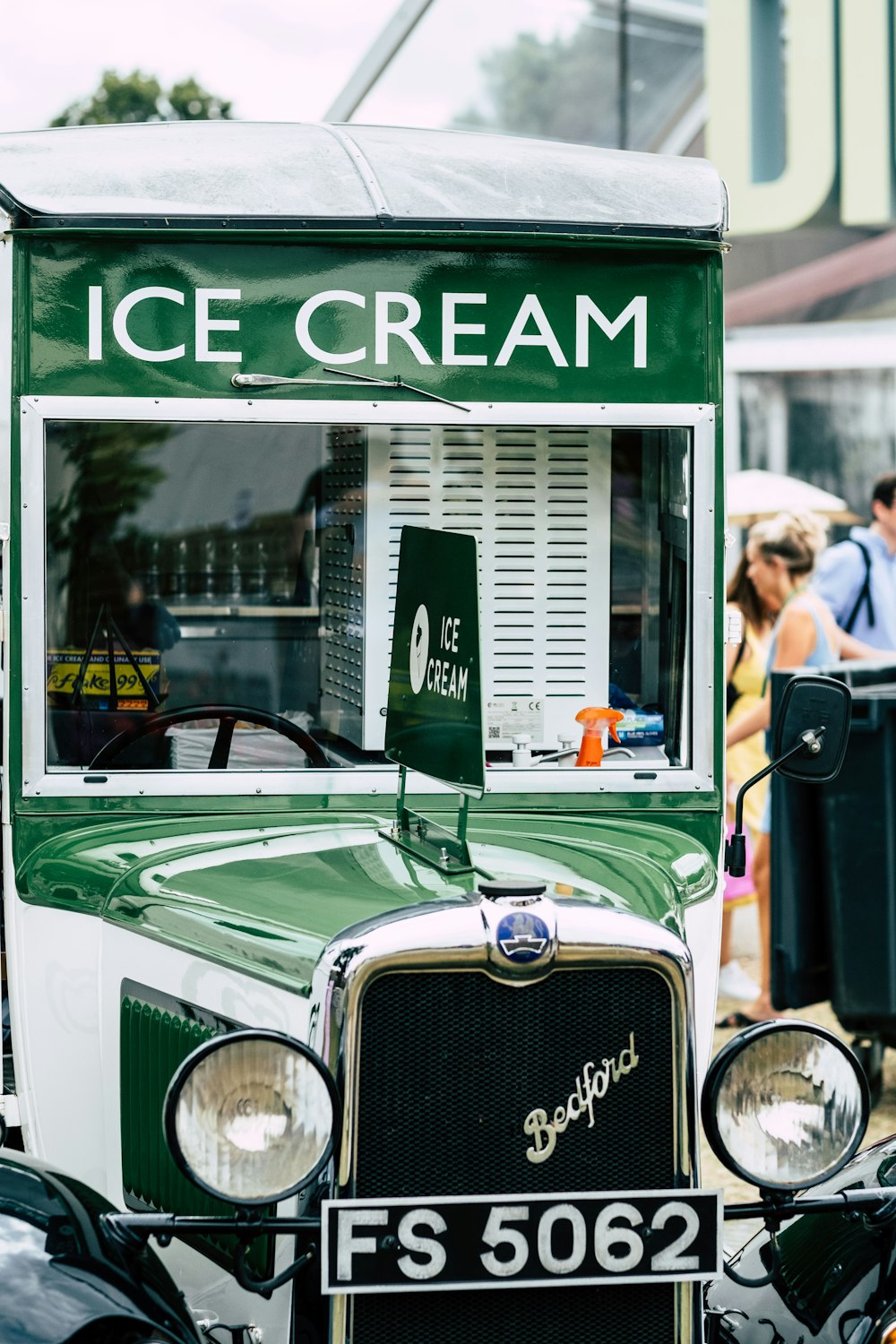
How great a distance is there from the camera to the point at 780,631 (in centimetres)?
702

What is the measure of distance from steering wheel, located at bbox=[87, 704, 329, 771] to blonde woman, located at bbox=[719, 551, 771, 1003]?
399 centimetres

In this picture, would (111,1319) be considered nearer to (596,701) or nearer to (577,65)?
(596,701)

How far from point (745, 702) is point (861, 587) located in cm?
70

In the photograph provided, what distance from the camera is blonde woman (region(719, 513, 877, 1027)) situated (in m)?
6.98

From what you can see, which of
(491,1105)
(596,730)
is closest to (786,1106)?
(491,1105)

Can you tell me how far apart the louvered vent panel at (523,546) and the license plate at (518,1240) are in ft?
4.67

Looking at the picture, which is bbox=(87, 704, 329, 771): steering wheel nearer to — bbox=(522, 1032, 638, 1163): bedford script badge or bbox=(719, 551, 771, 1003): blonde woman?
bbox=(522, 1032, 638, 1163): bedford script badge

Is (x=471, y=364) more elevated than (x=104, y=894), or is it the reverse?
(x=471, y=364)

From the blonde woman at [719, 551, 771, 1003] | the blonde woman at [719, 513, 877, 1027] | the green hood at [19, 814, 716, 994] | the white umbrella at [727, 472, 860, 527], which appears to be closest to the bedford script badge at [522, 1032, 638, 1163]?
the green hood at [19, 814, 716, 994]

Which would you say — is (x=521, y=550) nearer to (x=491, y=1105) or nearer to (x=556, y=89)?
(x=491, y=1105)

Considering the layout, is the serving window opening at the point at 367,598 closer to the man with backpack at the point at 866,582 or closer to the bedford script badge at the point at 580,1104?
the bedford script badge at the point at 580,1104

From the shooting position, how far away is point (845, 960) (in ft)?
19.1

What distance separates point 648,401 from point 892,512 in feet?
14.2

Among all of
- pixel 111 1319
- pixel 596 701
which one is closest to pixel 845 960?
pixel 596 701
